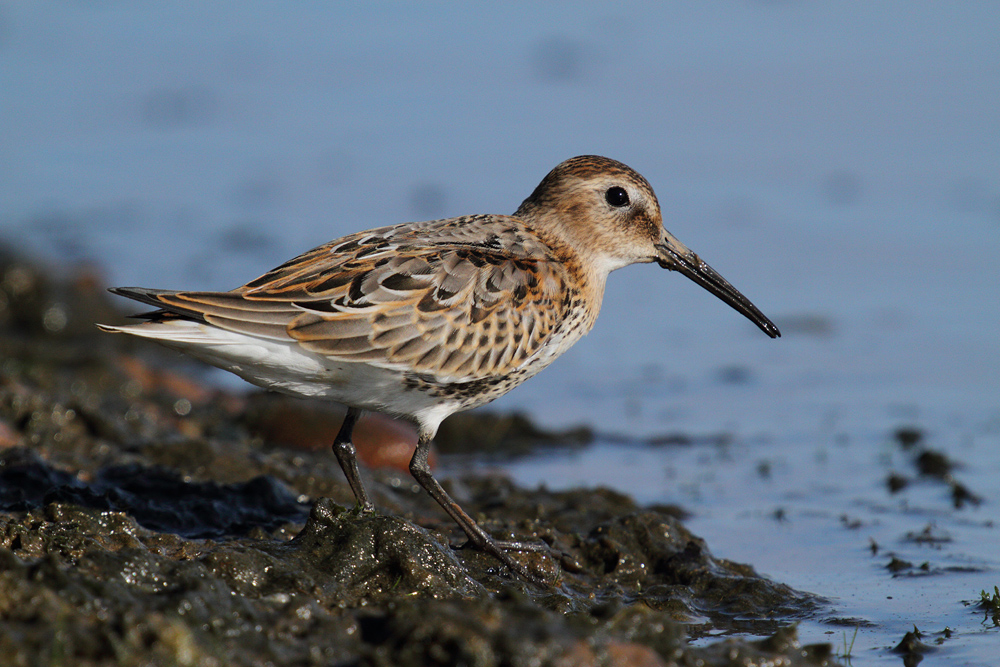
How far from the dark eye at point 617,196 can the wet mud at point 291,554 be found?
5.84 ft

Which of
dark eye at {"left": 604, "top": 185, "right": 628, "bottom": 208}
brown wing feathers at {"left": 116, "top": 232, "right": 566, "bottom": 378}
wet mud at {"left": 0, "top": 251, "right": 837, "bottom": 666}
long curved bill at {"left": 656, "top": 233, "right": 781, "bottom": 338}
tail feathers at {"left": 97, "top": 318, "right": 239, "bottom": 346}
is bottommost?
wet mud at {"left": 0, "top": 251, "right": 837, "bottom": 666}

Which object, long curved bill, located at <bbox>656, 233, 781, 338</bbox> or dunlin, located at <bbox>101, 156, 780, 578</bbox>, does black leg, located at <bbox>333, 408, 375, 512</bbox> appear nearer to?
dunlin, located at <bbox>101, 156, 780, 578</bbox>

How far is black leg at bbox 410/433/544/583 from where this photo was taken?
18.5 feet

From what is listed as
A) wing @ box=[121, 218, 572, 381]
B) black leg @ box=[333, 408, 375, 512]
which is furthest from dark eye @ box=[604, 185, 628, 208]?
black leg @ box=[333, 408, 375, 512]

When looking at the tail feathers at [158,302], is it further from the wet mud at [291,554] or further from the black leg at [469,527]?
the black leg at [469,527]

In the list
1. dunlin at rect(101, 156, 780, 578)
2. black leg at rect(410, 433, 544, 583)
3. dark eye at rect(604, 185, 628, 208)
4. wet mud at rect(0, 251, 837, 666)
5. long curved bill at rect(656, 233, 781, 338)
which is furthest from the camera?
long curved bill at rect(656, 233, 781, 338)

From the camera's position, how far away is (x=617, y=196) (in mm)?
6457

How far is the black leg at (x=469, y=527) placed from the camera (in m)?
5.64

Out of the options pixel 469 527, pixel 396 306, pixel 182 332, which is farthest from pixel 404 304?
pixel 469 527

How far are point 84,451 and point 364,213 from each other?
7270 mm

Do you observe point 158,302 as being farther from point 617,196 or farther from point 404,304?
point 617,196

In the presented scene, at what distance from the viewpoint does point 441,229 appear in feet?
19.7

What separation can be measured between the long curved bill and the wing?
3.47ft

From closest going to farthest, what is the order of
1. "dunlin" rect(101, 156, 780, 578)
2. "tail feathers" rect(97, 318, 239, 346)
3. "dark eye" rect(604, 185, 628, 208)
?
"tail feathers" rect(97, 318, 239, 346) → "dunlin" rect(101, 156, 780, 578) → "dark eye" rect(604, 185, 628, 208)
